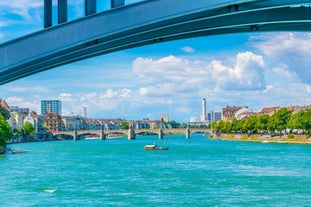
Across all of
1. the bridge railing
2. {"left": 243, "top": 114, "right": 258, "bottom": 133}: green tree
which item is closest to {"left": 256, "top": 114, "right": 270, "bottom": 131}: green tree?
{"left": 243, "top": 114, "right": 258, "bottom": 133}: green tree

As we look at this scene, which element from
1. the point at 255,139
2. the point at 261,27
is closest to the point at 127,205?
the point at 261,27

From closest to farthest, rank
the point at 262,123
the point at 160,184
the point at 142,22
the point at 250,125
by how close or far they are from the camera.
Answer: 1. the point at 142,22
2. the point at 160,184
3. the point at 262,123
4. the point at 250,125

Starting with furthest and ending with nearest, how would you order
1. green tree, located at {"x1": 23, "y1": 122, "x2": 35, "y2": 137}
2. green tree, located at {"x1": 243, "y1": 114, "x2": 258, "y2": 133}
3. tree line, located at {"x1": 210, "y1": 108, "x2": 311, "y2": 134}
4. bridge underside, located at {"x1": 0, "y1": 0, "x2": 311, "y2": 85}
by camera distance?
green tree, located at {"x1": 23, "y1": 122, "x2": 35, "y2": 137}
green tree, located at {"x1": 243, "y1": 114, "x2": 258, "y2": 133}
tree line, located at {"x1": 210, "y1": 108, "x2": 311, "y2": 134}
bridge underside, located at {"x1": 0, "y1": 0, "x2": 311, "y2": 85}

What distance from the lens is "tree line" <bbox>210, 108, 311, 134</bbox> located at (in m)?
61.8

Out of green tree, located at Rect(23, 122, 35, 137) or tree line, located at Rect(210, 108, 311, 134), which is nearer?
tree line, located at Rect(210, 108, 311, 134)

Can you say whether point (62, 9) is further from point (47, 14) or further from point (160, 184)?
point (160, 184)

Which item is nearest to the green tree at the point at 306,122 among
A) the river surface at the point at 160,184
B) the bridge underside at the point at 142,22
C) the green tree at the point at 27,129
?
the river surface at the point at 160,184

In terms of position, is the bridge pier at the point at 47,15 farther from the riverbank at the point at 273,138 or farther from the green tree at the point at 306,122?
the green tree at the point at 306,122

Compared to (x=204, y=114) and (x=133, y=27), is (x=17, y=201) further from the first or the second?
(x=204, y=114)

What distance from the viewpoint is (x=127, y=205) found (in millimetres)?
18234

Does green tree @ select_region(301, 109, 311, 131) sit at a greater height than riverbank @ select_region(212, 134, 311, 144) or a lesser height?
greater

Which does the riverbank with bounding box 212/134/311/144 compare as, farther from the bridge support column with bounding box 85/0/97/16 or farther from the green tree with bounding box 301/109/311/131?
the bridge support column with bounding box 85/0/97/16

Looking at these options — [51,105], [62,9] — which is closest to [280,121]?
[62,9]

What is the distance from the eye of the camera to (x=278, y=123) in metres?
68.2
